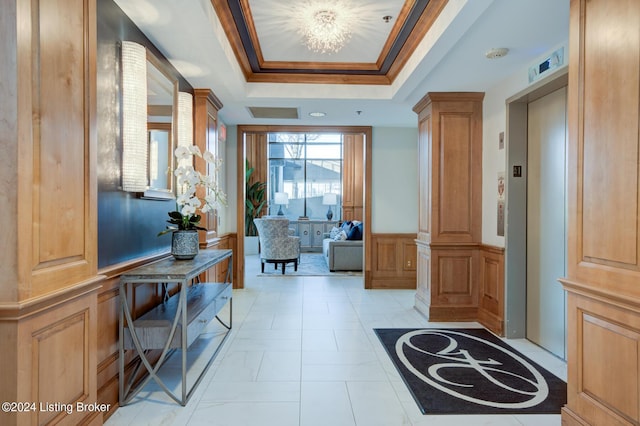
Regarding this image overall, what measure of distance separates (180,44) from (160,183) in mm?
1148

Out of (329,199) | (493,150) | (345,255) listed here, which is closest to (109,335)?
(493,150)

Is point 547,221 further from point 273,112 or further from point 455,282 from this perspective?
point 273,112

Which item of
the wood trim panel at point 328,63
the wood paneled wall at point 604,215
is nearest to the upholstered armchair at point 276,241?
the wood trim panel at point 328,63

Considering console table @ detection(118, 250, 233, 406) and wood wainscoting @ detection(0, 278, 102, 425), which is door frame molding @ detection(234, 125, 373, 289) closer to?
console table @ detection(118, 250, 233, 406)

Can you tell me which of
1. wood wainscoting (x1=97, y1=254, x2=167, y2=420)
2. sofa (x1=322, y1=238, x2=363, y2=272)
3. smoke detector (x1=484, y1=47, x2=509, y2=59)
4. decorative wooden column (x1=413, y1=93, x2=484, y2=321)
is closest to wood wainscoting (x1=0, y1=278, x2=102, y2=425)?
wood wainscoting (x1=97, y1=254, x2=167, y2=420)

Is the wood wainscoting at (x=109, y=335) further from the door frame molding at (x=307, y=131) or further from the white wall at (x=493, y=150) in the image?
the white wall at (x=493, y=150)

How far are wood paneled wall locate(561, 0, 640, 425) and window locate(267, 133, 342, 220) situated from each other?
8.90 meters

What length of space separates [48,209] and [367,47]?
319cm

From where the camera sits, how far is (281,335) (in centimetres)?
363

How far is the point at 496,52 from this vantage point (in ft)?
10.0

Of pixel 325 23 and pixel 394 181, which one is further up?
pixel 325 23

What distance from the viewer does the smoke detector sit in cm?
301

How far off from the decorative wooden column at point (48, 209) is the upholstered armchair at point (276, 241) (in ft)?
16.3

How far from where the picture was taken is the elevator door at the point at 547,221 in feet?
10.4
